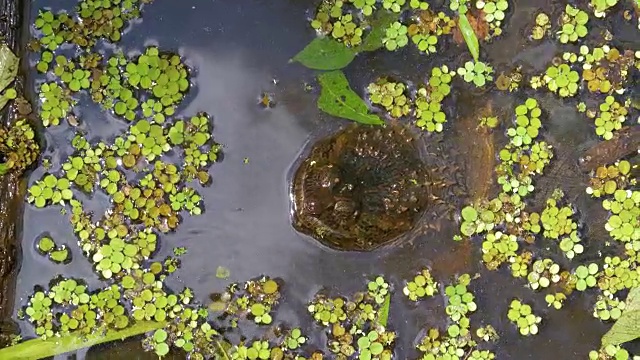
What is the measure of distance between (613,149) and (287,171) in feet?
5.59

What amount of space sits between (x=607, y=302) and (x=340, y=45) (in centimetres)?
191

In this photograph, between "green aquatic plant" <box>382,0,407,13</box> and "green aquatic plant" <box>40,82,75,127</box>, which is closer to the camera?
"green aquatic plant" <box>40,82,75,127</box>

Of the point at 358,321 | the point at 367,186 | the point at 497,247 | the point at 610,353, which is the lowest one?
the point at 610,353

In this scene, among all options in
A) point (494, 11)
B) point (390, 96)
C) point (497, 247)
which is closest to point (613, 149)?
point (497, 247)

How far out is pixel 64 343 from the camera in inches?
140

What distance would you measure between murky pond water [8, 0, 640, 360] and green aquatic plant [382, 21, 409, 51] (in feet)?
0.19

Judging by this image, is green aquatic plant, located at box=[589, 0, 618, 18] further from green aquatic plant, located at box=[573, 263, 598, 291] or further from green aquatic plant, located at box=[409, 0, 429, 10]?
green aquatic plant, located at box=[573, 263, 598, 291]

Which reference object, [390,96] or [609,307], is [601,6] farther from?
[609,307]

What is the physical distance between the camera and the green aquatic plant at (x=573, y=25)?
377 centimetres

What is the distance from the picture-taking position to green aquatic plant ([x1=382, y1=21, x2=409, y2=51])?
3732mm

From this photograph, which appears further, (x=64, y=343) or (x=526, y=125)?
(x=526, y=125)

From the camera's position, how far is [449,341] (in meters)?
3.72

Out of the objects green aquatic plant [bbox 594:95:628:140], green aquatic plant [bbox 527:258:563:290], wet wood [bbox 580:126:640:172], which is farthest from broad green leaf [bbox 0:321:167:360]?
green aquatic plant [bbox 594:95:628:140]

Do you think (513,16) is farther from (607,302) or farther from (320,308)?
(320,308)
